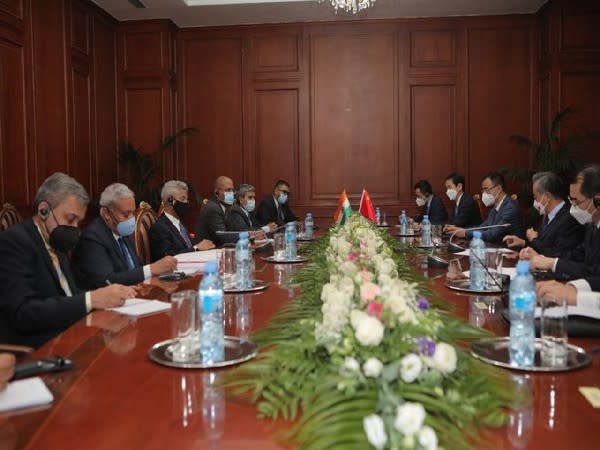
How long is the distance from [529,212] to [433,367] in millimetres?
6759

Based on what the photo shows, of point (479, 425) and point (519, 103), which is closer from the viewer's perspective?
point (479, 425)

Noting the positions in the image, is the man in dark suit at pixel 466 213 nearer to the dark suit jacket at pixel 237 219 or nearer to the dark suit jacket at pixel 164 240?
the dark suit jacket at pixel 237 219

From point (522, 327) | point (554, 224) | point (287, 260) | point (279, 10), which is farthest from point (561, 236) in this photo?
point (279, 10)

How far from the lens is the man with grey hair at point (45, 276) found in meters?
2.36

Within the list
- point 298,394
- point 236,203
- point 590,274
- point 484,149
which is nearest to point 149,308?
point 298,394

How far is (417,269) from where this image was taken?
335 centimetres

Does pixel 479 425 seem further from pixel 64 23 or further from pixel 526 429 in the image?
pixel 64 23

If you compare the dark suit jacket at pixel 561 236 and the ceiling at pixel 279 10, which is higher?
the ceiling at pixel 279 10

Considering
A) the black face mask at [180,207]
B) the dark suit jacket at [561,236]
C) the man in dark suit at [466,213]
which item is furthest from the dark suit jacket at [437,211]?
the black face mask at [180,207]

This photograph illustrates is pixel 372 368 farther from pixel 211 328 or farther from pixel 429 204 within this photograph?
pixel 429 204

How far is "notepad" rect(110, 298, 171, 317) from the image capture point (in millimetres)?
2295

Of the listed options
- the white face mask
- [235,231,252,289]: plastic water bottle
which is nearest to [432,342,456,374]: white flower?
[235,231,252,289]: plastic water bottle

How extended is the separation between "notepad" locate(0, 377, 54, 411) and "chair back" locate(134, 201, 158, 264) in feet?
8.56

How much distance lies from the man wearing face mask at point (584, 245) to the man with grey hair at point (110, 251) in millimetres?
1891
